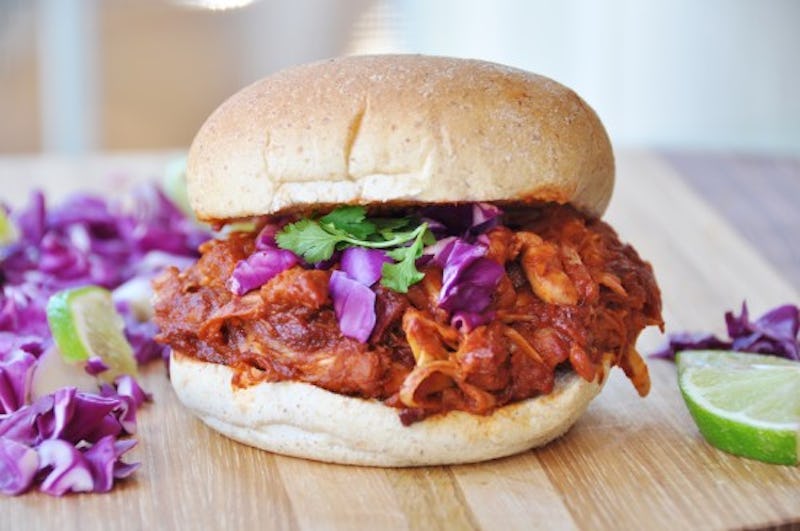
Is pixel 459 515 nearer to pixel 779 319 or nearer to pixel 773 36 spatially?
pixel 779 319

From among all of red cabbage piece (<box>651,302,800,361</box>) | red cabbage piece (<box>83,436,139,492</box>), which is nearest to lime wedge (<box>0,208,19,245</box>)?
red cabbage piece (<box>83,436,139,492</box>)

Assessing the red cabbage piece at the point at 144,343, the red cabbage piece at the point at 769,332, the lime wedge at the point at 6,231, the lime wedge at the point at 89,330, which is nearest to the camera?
the lime wedge at the point at 89,330

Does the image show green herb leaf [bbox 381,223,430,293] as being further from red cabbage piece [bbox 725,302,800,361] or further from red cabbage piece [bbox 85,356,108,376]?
red cabbage piece [bbox 725,302,800,361]

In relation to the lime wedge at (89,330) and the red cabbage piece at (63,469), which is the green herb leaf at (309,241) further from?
the lime wedge at (89,330)

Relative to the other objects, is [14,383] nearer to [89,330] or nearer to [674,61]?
[89,330]

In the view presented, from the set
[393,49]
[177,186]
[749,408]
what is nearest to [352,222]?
[749,408]

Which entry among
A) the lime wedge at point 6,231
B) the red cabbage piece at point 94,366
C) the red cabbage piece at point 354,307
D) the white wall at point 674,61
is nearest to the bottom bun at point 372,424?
the red cabbage piece at point 354,307

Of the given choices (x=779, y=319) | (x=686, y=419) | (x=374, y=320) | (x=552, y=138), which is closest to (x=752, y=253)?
(x=779, y=319)
